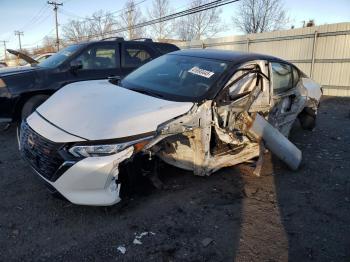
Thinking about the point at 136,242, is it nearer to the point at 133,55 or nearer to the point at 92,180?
the point at 92,180

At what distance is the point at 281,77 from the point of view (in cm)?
507

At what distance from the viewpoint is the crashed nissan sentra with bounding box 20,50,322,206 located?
2879 mm

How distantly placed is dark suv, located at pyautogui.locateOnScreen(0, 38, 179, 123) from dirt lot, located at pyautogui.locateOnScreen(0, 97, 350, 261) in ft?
5.12

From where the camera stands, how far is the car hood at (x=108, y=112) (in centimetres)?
295

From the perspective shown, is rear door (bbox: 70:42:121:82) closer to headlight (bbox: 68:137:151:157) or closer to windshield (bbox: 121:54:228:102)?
windshield (bbox: 121:54:228:102)

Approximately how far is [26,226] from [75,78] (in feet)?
12.5

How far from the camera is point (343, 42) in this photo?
476 inches

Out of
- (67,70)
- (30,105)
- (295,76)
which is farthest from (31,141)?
(295,76)

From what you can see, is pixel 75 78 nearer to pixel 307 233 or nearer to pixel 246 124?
pixel 246 124

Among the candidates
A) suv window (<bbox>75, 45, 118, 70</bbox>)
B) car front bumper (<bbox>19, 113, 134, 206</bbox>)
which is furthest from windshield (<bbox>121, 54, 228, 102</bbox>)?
suv window (<bbox>75, 45, 118, 70</bbox>)

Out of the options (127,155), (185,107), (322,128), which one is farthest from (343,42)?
(127,155)

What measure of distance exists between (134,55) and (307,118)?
393cm

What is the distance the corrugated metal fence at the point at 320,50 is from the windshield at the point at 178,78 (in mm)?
10078

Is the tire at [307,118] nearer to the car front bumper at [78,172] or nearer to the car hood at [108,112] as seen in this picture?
the car hood at [108,112]
